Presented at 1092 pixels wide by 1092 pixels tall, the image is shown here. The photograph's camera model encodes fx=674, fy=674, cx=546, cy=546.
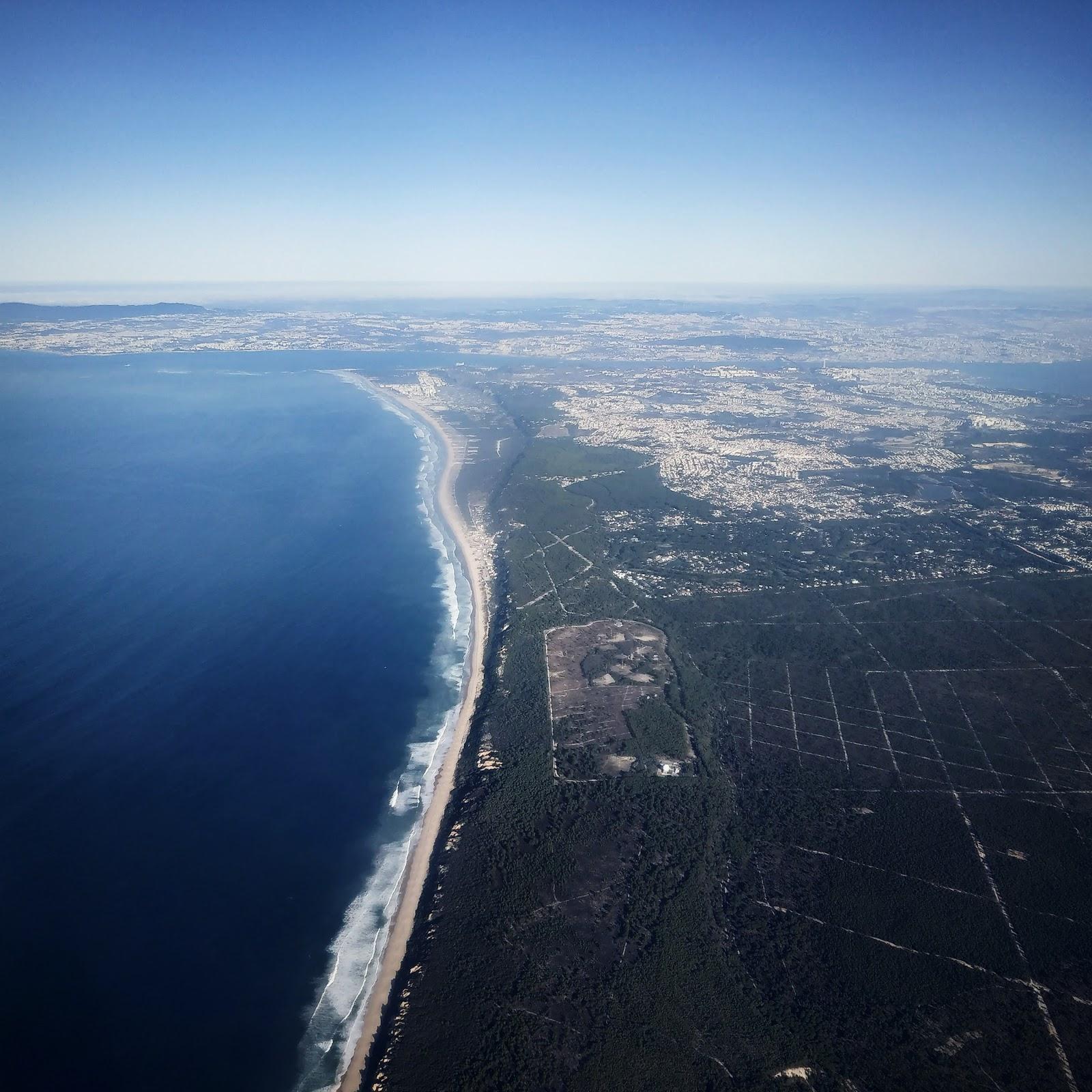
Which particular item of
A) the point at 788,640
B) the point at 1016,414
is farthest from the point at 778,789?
the point at 1016,414

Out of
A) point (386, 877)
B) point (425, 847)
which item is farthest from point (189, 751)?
point (425, 847)

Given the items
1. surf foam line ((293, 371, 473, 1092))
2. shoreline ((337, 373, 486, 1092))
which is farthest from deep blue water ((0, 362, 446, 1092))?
shoreline ((337, 373, 486, 1092))

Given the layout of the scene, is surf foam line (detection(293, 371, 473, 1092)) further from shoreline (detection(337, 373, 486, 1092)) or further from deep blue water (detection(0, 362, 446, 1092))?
deep blue water (detection(0, 362, 446, 1092))

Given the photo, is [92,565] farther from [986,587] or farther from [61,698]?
[986,587]

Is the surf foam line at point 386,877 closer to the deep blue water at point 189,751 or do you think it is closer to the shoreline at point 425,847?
the shoreline at point 425,847

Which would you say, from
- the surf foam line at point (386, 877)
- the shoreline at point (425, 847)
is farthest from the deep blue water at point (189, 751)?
the shoreline at point (425, 847)
